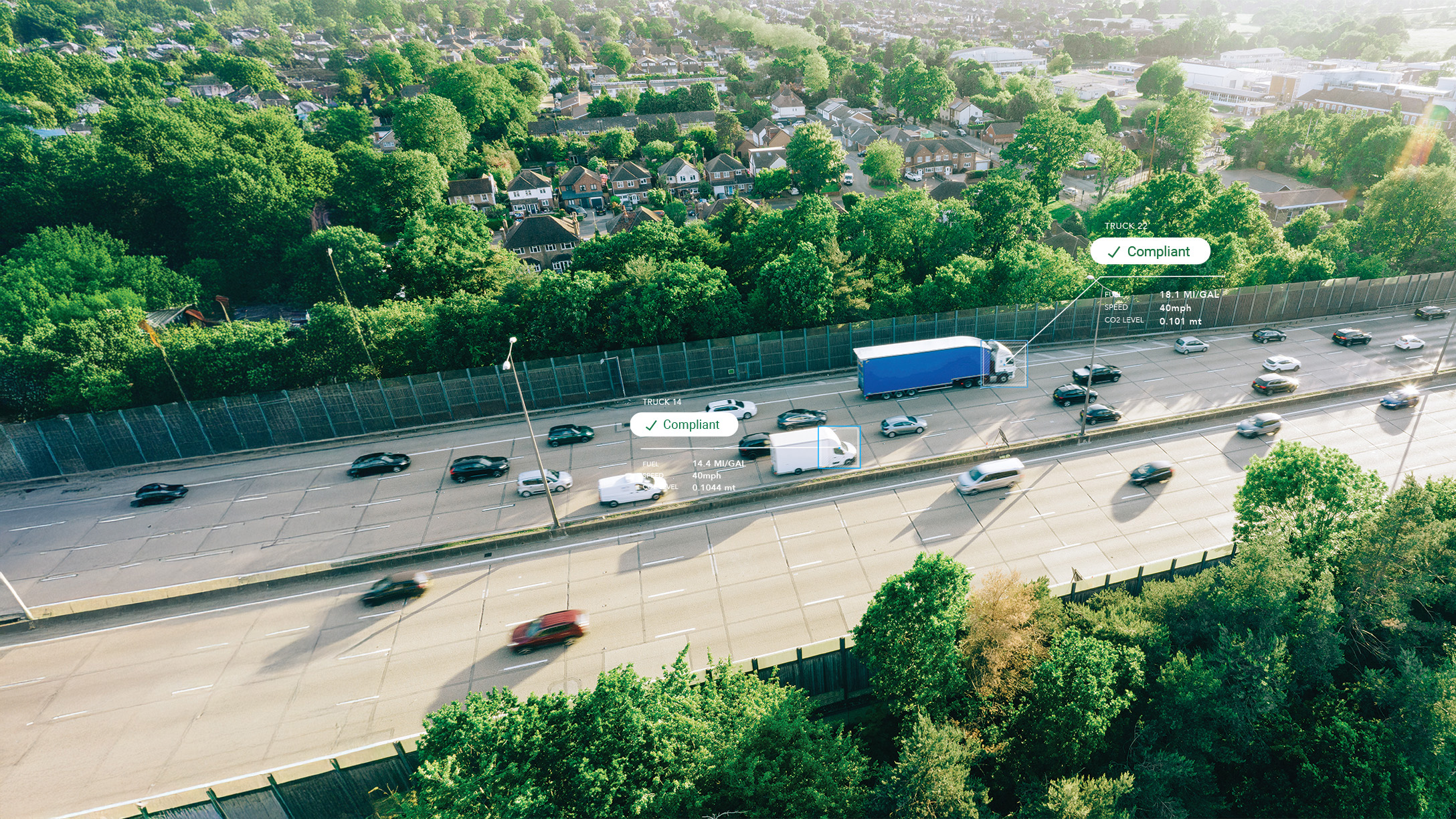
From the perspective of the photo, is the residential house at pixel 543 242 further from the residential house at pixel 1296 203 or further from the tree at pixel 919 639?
the residential house at pixel 1296 203

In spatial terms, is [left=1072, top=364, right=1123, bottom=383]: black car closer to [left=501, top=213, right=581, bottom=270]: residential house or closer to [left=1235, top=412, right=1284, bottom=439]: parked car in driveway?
[left=1235, top=412, right=1284, bottom=439]: parked car in driveway

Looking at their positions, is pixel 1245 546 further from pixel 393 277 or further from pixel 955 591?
pixel 393 277

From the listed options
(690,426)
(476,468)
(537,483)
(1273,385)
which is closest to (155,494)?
(476,468)

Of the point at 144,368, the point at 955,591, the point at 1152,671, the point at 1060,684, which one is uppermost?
the point at 144,368

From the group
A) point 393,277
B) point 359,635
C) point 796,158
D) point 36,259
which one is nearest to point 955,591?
point 359,635

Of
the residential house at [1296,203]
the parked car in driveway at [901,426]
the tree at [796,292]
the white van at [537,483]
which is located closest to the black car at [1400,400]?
the parked car in driveway at [901,426]

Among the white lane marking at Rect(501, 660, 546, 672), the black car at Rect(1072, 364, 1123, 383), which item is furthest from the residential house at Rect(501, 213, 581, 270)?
the white lane marking at Rect(501, 660, 546, 672)

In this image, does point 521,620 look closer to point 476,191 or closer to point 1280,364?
point 1280,364
